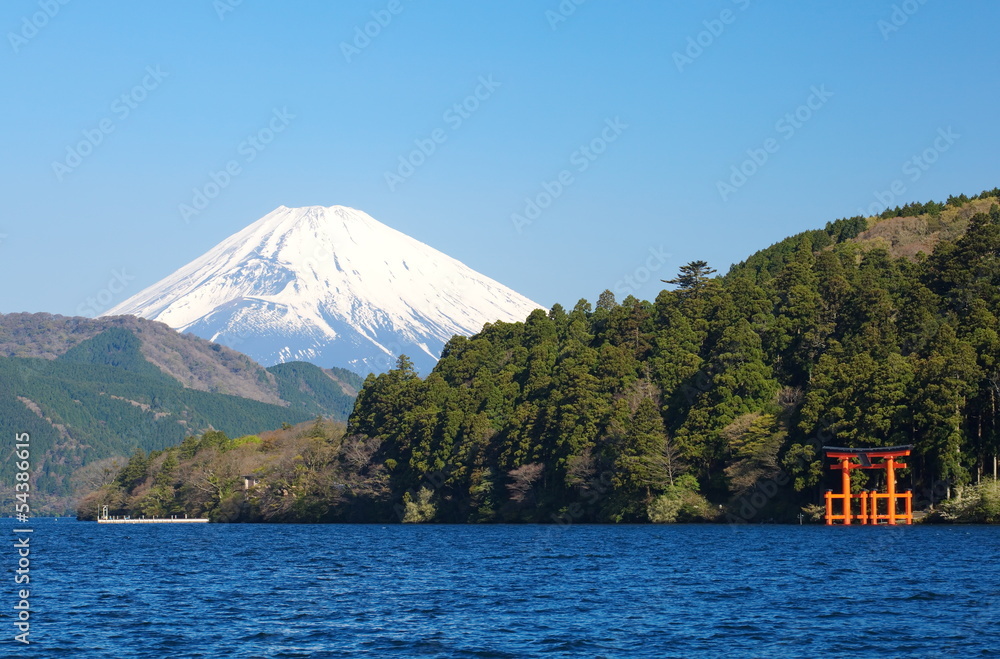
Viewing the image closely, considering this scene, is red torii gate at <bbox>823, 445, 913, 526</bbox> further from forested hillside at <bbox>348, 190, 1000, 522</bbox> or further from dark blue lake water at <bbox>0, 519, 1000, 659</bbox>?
dark blue lake water at <bbox>0, 519, 1000, 659</bbox>

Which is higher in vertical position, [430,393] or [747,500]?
[430,393]

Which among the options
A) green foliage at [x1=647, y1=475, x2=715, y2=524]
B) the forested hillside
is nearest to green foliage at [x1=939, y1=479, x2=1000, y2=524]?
the forested hillside

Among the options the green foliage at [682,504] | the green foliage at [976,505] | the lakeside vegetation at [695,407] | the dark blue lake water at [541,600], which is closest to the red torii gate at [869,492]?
the lakeside vegetation at [695,407]

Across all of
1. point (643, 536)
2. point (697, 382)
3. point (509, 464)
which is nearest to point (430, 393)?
point (509, 464)

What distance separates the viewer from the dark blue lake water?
27500 millimetres

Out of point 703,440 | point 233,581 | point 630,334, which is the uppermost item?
point 630,334

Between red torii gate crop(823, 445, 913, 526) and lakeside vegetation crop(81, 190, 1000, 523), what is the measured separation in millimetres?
926

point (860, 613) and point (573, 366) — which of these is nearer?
point (860, 613)

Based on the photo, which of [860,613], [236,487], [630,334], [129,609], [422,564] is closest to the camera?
[860,613]

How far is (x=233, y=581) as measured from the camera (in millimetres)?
42250

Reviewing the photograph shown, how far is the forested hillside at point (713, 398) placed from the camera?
67.3m

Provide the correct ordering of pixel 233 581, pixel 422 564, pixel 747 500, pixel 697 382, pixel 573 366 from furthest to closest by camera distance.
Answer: pixel 573 366
pixel 697 382
pixel 747 500
pixel 422 564
pixel 233 581

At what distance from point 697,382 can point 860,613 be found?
51.9 m

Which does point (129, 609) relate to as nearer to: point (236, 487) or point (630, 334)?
point (630, 334)
